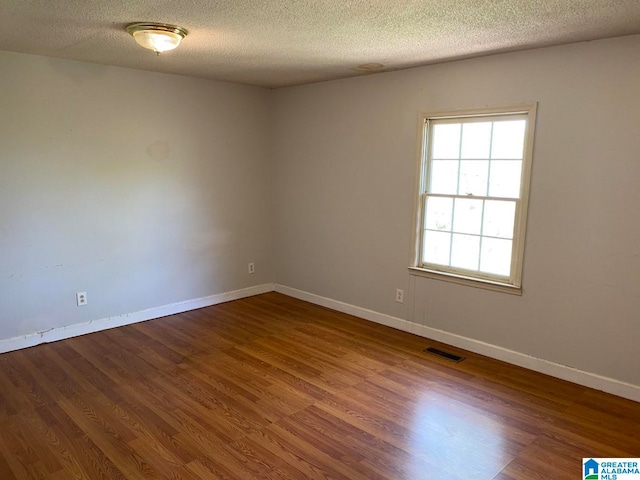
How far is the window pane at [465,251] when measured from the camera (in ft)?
12.4

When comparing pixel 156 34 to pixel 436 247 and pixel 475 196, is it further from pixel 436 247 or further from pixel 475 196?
pixel 436 247

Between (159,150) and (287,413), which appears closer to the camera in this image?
(287,413)

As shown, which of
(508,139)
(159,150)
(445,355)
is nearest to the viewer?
(508,139)

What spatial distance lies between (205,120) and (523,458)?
4.01 metres

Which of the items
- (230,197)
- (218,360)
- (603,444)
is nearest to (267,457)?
(218,360)

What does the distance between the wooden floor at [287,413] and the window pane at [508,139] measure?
1636 millimetres

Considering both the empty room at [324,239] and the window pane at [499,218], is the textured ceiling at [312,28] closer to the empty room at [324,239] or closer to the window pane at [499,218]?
the empty room at [324,239]

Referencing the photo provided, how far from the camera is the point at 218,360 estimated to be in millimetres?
3592

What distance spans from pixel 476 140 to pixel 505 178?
15.8 inches

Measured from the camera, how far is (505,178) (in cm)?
356

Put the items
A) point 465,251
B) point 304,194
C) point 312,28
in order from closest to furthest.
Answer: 1. point 312,28
2. point 465,251
3. point 304,194

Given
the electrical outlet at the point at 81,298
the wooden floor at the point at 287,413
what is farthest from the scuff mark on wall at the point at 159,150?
the wooden floor at the point at 287,413

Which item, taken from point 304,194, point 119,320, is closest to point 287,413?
point 119,320

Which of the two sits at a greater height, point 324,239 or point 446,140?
point 446,140
